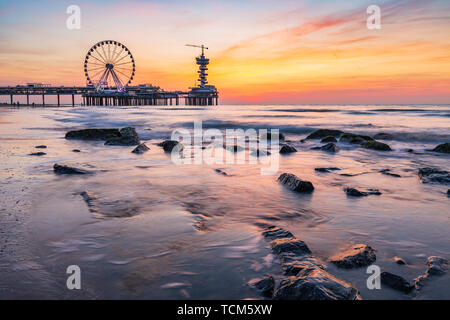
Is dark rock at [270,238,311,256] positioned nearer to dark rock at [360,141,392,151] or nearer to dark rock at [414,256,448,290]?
dark rock at [414,256,448,290]

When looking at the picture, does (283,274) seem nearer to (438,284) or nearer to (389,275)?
(389,275)

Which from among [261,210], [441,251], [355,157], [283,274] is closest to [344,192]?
[261,210]

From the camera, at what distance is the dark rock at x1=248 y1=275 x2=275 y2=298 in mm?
2225

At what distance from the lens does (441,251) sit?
2.90 m

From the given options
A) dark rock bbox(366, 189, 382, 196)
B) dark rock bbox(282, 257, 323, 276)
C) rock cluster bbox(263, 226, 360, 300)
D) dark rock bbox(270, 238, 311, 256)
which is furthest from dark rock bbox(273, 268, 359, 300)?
dark rock bbox(366, 189, 382, 196)

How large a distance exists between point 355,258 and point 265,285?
36.7 inches

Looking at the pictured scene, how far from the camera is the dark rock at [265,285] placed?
87.6 inches

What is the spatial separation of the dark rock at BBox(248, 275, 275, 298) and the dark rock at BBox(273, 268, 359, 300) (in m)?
0.10

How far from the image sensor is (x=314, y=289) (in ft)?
6.53

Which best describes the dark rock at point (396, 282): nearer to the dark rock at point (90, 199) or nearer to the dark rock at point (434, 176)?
the dark rock at point (90, 199)

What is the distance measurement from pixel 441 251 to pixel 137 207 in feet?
12.1

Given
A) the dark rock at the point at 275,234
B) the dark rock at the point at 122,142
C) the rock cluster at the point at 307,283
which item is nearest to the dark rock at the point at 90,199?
the dark rock at the point at 275,234

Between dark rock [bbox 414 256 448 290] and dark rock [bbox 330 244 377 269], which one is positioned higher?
dark rock [bbox 330 244 377 269]
